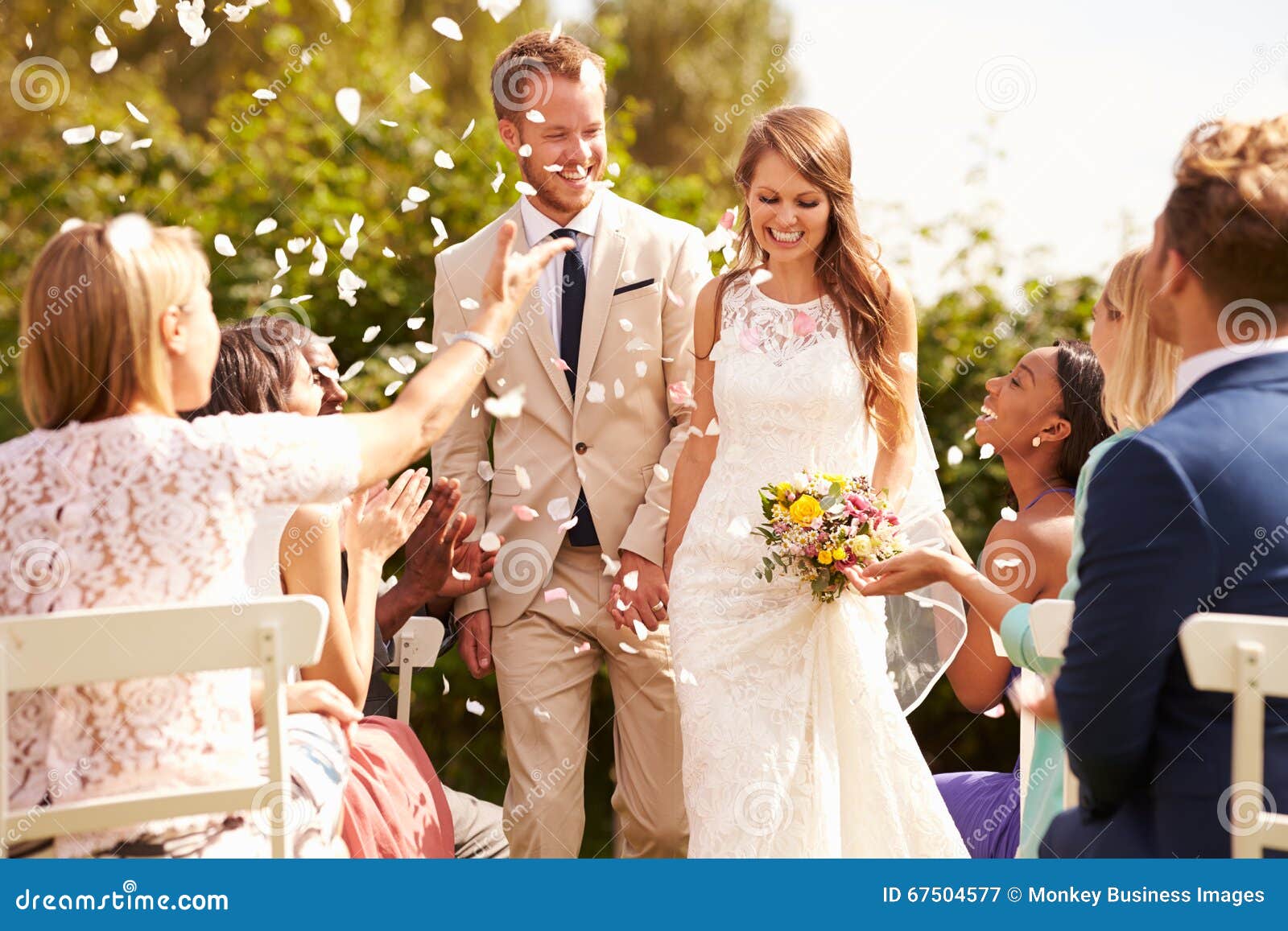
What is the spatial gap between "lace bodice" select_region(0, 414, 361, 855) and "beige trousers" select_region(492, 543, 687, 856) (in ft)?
5.74

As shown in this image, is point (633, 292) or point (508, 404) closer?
point (508, 404)

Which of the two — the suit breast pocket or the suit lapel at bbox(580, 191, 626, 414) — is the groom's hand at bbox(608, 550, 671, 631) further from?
the suit breast pocket

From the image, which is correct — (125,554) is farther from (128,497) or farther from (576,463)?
(576,463)

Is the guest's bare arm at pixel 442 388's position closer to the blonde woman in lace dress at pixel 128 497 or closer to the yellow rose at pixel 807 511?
the blonde woman in lace dress at pixel 128 497

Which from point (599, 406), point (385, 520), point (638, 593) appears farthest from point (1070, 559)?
point (385, 520)

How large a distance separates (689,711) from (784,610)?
1.24ft

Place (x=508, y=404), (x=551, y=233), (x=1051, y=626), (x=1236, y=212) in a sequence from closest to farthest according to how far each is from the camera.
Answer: (x=1236, y=212), (x=1051, y=626), (x=508, y=404), (x=551, y=233)

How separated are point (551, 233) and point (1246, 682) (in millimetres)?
2659

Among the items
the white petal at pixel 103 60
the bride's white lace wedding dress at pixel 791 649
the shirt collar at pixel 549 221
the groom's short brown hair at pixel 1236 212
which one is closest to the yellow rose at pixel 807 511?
the bride's white lace wedding dress at pixel 791 649

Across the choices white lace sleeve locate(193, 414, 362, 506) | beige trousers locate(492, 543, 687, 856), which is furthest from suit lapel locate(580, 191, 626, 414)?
white lace sleeve locate(193, 414, 362, 506)

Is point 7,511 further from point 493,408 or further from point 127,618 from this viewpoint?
point 493,408

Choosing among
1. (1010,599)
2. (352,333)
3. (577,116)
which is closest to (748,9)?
(352,333)

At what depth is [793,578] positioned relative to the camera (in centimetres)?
367

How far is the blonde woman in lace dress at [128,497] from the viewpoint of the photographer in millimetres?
2186
